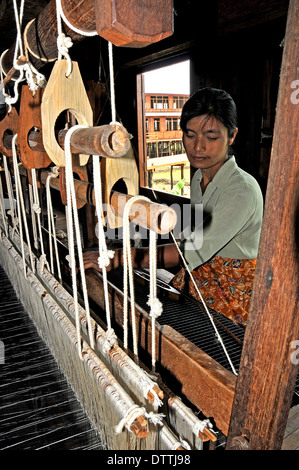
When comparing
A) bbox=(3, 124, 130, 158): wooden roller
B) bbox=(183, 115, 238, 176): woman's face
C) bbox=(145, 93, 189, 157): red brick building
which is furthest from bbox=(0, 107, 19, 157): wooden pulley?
bbox=(145, 93, 189, 157): red brick building

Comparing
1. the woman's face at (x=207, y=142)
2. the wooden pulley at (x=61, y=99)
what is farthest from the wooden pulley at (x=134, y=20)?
the woman's face at (x=207, y=142)

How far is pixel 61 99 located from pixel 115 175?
0.98 feet

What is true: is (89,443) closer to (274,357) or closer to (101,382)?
(101,382)

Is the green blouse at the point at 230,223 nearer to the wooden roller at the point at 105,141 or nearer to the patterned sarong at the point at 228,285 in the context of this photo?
the patterned sarong at the point at 228,285

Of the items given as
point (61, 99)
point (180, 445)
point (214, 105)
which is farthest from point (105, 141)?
point (214, 105)

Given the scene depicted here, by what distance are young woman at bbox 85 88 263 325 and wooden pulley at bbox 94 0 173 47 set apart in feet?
3.83

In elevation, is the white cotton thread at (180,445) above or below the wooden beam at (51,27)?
below

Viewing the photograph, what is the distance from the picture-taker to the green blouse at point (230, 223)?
5.95 feet

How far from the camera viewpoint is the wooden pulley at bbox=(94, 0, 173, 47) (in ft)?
2.43

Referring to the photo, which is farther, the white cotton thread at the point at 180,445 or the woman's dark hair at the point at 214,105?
the woman's dark hair at the point at 214,105

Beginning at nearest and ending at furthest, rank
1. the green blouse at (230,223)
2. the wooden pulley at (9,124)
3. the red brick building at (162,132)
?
the green blouse at (230,223)
the wooden pulley at (9,124)
the red brick building at (162,132)

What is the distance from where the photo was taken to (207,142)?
6.89 feet

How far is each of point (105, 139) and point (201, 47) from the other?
3.80 m

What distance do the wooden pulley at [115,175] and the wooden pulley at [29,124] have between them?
439 mm
